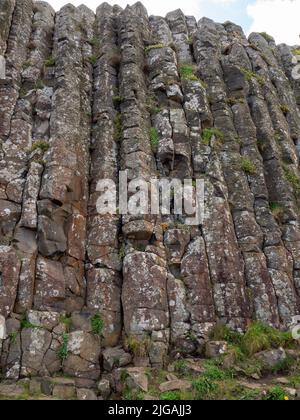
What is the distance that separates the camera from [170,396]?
11547 mm

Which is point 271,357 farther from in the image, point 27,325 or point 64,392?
point 27,325

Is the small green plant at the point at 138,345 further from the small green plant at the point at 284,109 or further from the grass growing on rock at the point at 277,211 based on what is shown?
the small green plant at the point at 284,109

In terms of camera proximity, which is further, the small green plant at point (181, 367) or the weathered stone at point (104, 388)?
the small green plant at point (181, 367)

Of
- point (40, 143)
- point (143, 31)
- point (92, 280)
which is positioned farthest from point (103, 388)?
point (143, 31)

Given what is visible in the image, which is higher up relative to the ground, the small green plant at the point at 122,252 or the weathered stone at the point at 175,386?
the small green plant at the point at 122,252

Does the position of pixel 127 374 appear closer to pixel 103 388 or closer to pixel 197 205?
pixel 103 388

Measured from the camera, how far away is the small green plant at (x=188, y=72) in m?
22.7

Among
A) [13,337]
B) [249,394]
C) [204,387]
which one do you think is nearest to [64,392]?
[13,337]

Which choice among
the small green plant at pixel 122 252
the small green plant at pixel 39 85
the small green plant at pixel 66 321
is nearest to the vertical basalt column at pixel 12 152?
the small green plant at pixel 39 85

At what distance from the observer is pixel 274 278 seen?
1639 centimetres

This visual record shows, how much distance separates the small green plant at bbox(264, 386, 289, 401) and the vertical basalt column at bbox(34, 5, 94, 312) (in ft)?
22.5

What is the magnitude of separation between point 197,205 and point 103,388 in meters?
8.22

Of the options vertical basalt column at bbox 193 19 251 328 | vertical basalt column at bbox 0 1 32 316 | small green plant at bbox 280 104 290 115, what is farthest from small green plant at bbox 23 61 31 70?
small green plant at bbox 280 104 290 115

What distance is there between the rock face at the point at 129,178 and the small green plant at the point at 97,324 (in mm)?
49
